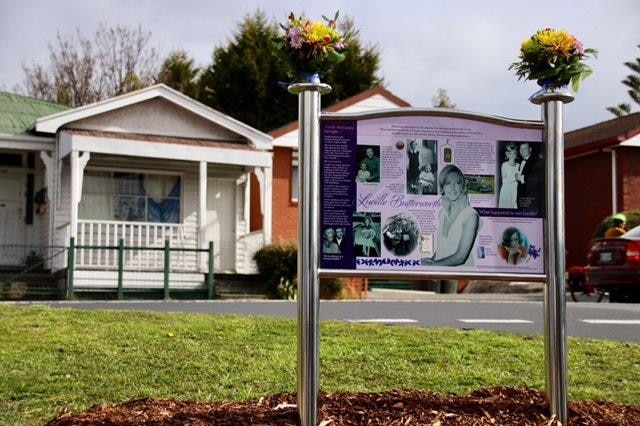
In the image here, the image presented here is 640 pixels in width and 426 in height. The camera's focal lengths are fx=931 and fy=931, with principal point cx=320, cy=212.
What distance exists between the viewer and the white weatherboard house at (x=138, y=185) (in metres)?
22.5

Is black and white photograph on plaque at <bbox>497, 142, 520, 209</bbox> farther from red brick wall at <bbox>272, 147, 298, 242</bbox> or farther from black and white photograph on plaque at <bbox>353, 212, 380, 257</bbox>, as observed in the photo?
red brick wall at <bbox>272, 147, 298, 242</bbox>

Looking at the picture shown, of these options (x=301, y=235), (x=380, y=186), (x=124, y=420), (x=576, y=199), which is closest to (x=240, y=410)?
Answer: (x=124, y=420)

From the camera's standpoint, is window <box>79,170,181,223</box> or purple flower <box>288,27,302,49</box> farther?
window <box>79,170,181,223</box>

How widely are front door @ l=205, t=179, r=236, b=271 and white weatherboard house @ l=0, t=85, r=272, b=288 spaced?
0.03 metres

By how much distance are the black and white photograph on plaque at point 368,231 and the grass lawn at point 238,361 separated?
1855 millimetres

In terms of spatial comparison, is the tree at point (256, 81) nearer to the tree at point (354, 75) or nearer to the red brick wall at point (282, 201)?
the tree at point (354, 75)

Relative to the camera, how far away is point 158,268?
23.2m

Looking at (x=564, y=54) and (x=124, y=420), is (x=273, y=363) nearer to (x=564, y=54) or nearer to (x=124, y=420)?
(x=124, y=420)

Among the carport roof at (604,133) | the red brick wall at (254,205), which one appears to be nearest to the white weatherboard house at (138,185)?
the red brick wall at (254,205)

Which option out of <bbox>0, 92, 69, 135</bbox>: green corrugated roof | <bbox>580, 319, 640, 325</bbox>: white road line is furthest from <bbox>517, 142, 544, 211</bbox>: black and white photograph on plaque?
<bbox>0, 92, 69, 135</bbox>: green corrugated roof

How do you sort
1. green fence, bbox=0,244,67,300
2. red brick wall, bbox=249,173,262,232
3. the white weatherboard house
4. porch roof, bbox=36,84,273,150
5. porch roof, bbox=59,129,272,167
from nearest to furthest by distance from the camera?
green fence, bbox=0,244,67,300 → porch roof, bbox=59,129,272,167 → the white weatherboard house → porch roof, bbox=36,84,273,150 → red brick wall, bbox=249,173,262,232

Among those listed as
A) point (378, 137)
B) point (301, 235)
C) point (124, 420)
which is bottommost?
point (124, 420)

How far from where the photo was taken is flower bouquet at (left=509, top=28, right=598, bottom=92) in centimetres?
591

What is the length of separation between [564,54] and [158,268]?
18352 mm
